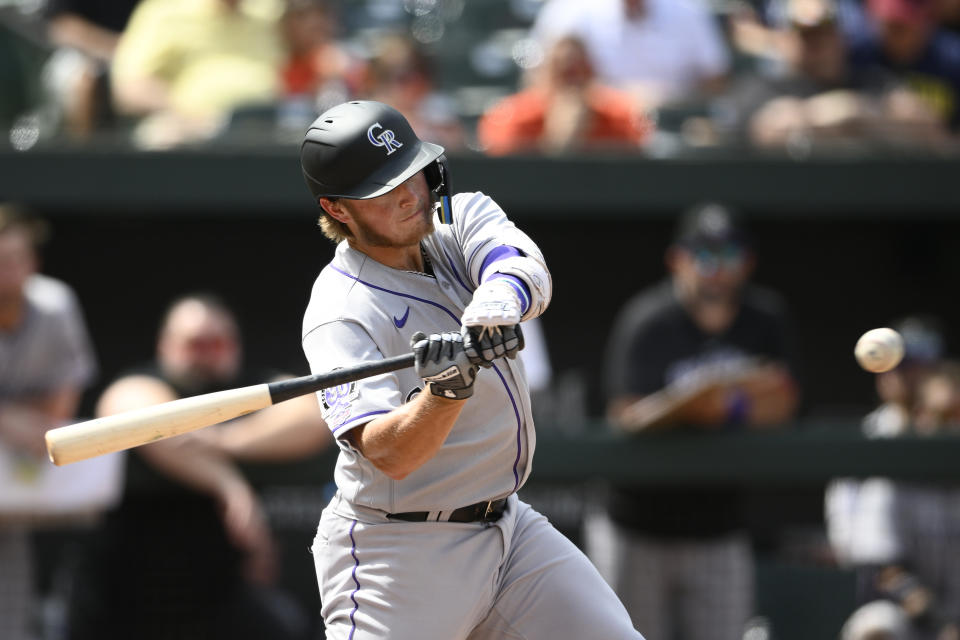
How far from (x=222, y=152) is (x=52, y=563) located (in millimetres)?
1993

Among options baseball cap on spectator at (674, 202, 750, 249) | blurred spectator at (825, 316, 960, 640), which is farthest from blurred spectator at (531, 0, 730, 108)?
blurred spectator at (825, 316, 960, 640)

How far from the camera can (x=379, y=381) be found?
2826 mm

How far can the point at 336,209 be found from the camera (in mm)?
2990

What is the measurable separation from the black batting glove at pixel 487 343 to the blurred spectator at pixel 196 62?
4059mm

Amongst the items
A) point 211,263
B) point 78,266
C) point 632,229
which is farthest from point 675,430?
point 78,266

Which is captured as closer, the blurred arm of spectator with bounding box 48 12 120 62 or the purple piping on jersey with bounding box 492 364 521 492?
the purple piping on jersey with bounding box 492 364 521 492

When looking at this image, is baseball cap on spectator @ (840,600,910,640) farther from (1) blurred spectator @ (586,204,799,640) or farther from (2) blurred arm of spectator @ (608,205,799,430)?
(2) blurred arm of spectator @ (608,205,799,430)

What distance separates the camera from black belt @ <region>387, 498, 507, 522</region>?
2.97 m

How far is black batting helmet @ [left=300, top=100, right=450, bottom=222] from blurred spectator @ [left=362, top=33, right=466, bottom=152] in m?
3.19

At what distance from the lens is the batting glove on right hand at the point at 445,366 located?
8.53 ft

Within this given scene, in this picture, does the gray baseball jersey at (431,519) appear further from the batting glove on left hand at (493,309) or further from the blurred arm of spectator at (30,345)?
the blurred arm of spectator at (30,345)

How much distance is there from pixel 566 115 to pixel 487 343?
376 cm

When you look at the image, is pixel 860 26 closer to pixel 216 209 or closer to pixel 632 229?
pixel 632 229

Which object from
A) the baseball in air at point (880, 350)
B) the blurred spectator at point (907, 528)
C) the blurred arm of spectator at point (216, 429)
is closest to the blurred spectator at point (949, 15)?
the blurred spectator at point (907, 528)
